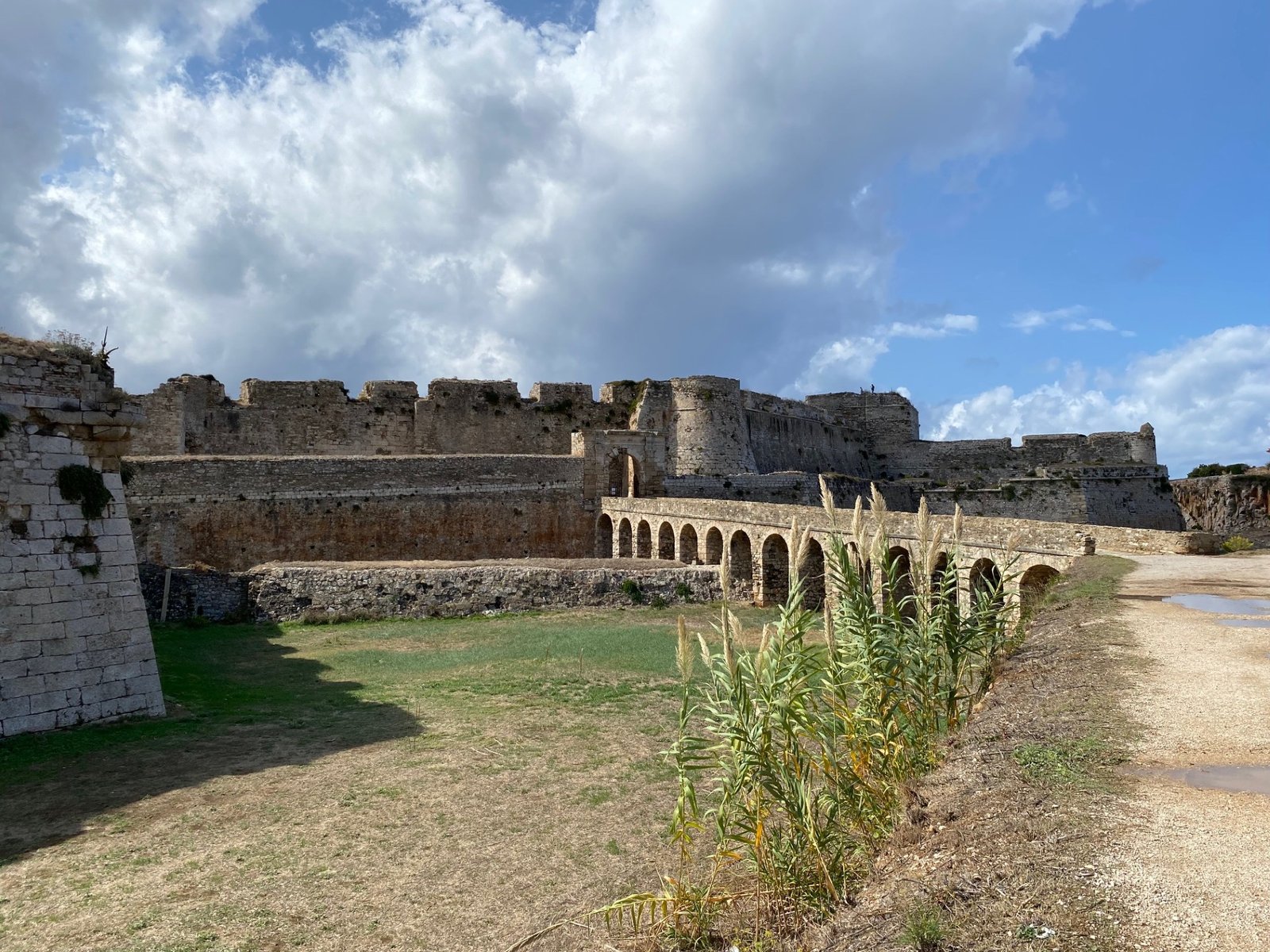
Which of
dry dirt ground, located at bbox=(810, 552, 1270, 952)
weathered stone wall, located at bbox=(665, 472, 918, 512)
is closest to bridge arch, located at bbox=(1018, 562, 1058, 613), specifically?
dry dirt ground, located at bbox=(810, 552, 1270, 952)

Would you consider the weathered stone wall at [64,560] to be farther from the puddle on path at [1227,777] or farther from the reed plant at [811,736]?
the puddle on path at [1227,777]

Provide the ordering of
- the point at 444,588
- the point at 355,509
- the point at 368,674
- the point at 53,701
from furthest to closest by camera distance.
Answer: the point at 355,509
the point at 444,588
the point at 368,674
the point at 53,701

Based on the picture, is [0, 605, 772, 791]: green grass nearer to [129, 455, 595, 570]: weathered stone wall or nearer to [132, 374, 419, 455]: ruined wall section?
[129, 455, 595, 570]: weathered stone wall

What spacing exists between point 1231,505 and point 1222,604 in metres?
22.6

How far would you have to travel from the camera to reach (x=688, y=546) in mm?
24250

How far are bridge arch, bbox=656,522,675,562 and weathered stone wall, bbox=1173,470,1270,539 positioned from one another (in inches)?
657

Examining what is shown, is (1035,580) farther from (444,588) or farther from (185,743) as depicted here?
(185,743)

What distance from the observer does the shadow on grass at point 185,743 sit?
6.89m

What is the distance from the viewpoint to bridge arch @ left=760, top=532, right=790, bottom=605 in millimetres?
20266

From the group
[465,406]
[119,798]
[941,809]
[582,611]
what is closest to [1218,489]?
[582,611]

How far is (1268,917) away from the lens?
2.89 m

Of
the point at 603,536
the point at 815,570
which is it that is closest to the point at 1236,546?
the point at 815,570

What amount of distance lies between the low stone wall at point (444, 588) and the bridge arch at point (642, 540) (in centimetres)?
627

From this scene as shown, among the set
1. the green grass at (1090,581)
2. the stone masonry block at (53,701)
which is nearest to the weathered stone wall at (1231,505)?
the green grass at (1090,581)
